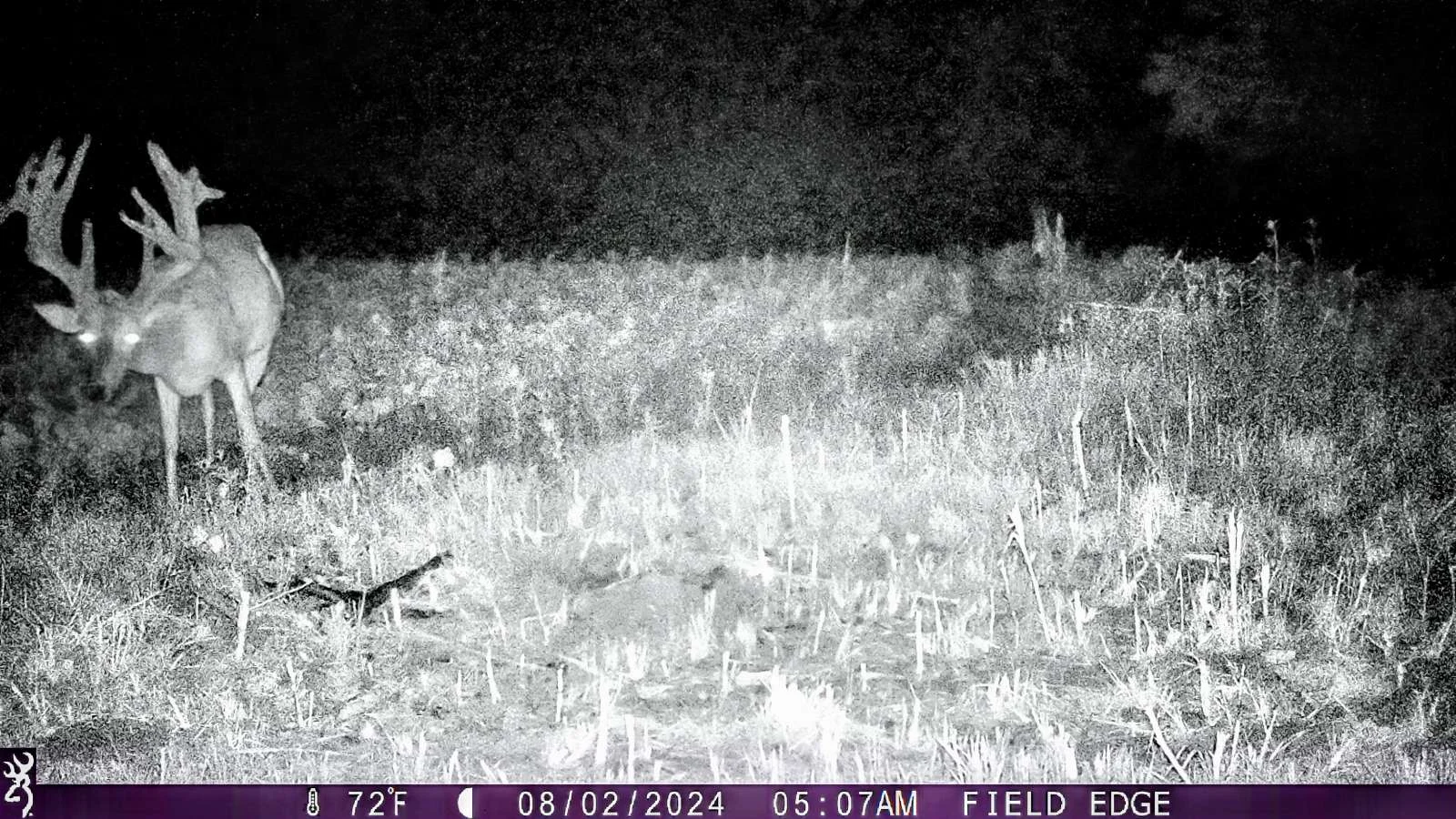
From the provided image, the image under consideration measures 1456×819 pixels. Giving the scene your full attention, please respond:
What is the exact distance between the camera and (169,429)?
2.54 meters

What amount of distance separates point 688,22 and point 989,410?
3.66 feet

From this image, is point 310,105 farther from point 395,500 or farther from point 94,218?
point 395,500

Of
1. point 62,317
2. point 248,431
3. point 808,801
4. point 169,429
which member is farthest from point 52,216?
point 808,801

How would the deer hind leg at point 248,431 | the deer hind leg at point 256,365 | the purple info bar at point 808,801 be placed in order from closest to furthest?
1. the purple info bar at point 808,801
2. the deer hind leg at point 248,431
3. the deer hind leg at point 256,365

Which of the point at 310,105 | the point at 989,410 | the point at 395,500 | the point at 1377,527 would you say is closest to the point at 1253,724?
the point at 1377,527

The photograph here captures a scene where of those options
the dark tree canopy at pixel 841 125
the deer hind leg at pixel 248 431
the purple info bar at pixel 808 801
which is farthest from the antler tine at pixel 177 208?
the purple info bar at pixel 808 801

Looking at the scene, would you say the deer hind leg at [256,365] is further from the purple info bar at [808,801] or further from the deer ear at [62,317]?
the purple info bar at [808,801]

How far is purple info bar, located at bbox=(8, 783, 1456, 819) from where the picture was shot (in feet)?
6.45

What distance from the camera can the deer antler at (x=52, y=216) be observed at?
2553 millimetres

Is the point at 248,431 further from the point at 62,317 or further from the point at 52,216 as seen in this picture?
the point at 52,216

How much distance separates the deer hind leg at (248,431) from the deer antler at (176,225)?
12.6 inches

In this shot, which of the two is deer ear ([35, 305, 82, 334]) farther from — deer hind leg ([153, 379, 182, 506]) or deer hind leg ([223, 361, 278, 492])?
deer hind leg ([223, 361, 278, 492])

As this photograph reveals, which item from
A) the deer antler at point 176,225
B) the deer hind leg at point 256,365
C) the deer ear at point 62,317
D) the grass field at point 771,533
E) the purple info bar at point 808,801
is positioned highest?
the deer antler at point 176,225

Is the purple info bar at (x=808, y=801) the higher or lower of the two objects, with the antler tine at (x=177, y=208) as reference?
lower
